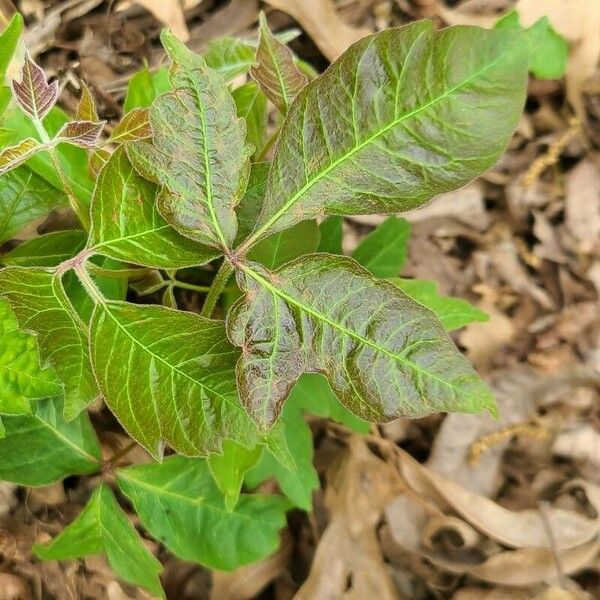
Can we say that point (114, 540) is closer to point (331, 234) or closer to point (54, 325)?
point (54, 325)

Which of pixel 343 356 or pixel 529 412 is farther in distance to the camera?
pixel 529 412

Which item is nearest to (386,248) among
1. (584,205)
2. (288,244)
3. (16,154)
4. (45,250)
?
(288,244)

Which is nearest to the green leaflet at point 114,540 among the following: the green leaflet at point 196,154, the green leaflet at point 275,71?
the green leaflet at point 196,154

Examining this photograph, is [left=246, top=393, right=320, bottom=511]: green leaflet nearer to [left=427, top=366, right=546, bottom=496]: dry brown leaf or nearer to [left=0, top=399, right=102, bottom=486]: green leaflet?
[left=0, top=399, right=102, bottom=486]: green leaflet

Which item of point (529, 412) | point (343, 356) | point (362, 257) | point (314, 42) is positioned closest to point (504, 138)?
point (343, 356)

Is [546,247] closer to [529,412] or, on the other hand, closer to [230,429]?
[529,412]

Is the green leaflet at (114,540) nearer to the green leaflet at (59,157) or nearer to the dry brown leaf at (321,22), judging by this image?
the green leaflet at (59,157)

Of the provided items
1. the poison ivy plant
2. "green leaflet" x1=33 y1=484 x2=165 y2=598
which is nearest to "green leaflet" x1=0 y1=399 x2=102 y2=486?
"green leaflet" x1=33 y1=484 x2=165 y2=598
